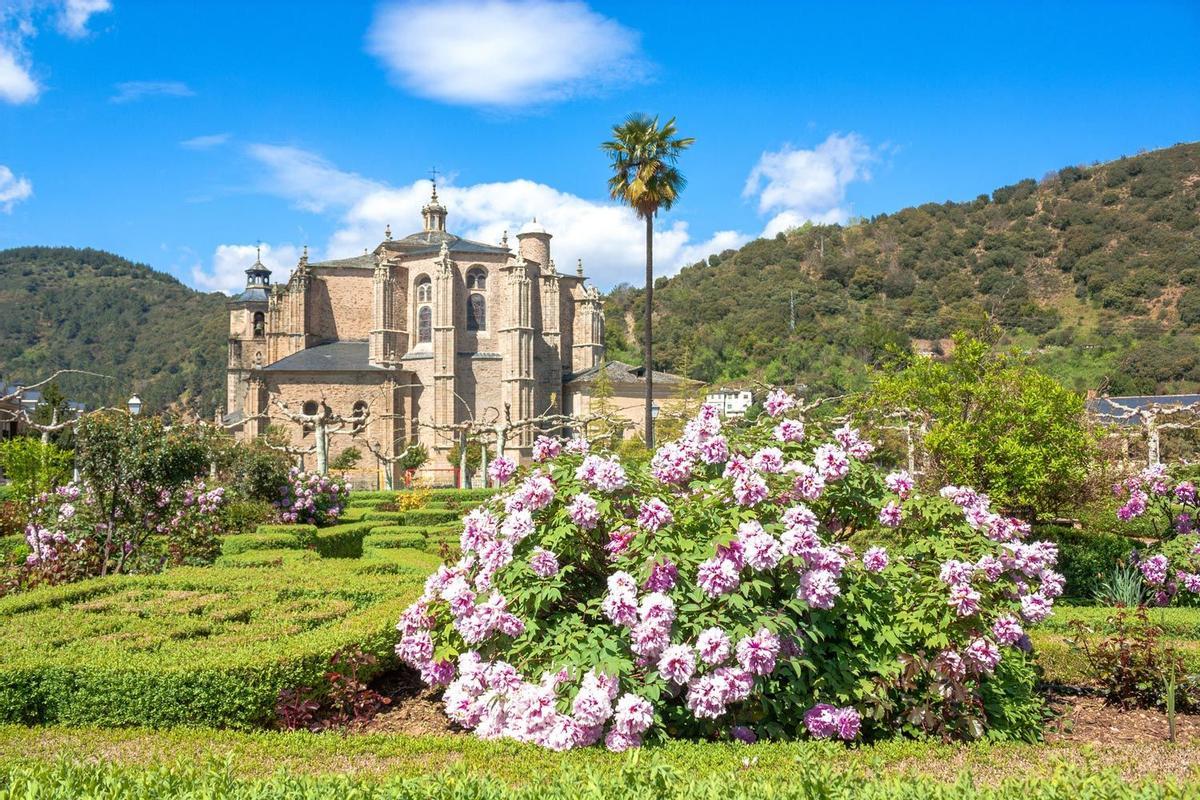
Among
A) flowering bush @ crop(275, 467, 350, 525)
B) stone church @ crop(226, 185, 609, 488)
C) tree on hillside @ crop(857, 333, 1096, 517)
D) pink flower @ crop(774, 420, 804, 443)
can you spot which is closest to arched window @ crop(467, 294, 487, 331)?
stone church @ crop(226, 185, 609, 488)

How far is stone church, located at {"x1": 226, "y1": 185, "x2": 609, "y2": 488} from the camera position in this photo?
1748 inches

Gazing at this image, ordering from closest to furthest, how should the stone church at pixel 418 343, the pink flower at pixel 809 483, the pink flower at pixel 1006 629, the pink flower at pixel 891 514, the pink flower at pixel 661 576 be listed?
1. the pink flower at pixel 661 576
2. the pink flower at pixel 1006 629
3. the pink flower at pixel 809 483
4. the pink flower at pixel 891 514
5. the stone church at pixel 418 343

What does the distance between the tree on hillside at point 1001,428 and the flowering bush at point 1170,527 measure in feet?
2.66

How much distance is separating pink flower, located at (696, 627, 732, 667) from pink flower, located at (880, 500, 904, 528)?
178 cm

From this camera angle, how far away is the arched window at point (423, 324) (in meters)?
47.3

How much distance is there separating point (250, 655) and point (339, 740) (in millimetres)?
1429

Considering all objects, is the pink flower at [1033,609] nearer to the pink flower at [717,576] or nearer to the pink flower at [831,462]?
the pink flower at [831,462]

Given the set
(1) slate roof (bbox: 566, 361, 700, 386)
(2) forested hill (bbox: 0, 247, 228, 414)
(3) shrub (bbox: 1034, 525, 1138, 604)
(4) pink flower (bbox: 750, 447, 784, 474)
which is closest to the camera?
(4) pink flower (bbox: 750, 447, 784, 474)

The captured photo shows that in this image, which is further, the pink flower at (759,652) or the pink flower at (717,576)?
the pink flower at (717,576)

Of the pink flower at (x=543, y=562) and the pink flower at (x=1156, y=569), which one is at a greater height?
the pink flower at (x=543, y=562)

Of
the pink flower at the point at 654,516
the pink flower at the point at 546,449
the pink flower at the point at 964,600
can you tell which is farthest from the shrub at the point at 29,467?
the pink flower at the point at 964,600

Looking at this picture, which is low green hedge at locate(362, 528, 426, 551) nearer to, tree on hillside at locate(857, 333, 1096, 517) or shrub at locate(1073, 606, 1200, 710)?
tree on hillside at locate(857, 333, 1096, 517)

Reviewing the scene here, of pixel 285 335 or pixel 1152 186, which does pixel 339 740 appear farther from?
pixel 1152 186

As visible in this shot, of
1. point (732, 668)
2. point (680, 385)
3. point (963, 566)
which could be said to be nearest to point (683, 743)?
point (732, 668)
